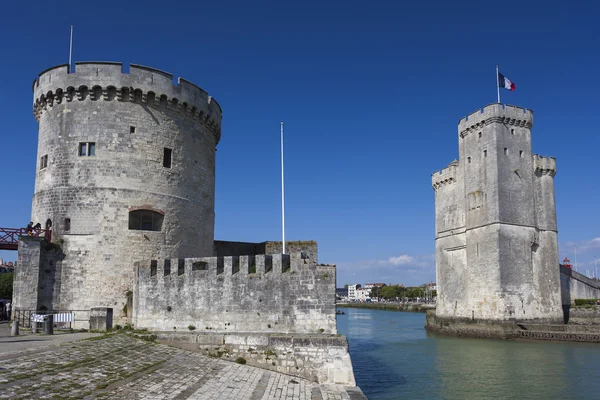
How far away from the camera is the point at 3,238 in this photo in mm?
18219

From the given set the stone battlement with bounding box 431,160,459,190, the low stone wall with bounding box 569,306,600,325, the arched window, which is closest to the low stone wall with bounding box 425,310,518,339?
the low stone wall with bounding box 569,306,600,325

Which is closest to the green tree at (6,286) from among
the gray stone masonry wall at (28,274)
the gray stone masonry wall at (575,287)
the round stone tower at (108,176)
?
the round stone tower at (108,176)

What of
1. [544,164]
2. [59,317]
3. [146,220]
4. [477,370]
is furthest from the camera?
[544,164]

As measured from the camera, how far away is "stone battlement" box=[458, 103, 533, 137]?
127 ft

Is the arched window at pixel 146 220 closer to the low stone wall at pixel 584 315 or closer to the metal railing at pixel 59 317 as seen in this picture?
the metal railing at pixel 59 317

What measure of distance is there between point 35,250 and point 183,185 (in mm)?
5761

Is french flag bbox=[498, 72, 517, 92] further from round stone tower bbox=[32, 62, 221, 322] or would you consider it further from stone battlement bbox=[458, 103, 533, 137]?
round stone tower bbox=[32, 62, 221, 322]

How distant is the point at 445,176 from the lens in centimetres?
4597

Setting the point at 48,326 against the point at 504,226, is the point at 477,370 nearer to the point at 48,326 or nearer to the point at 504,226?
the point at 48,326

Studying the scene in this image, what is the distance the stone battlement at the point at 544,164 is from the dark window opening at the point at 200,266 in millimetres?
33881

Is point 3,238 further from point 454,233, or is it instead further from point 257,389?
point 454,233

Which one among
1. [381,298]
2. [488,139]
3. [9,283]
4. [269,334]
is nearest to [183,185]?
[269,334]

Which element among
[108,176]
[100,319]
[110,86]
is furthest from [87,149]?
[100,319]

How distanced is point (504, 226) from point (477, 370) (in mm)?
18631
